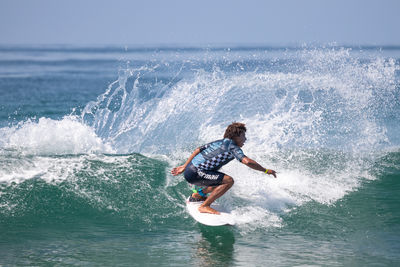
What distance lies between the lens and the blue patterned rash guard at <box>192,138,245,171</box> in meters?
7.71

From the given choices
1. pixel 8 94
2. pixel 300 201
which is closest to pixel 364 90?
pixel 300 201

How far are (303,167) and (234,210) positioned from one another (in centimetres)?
314

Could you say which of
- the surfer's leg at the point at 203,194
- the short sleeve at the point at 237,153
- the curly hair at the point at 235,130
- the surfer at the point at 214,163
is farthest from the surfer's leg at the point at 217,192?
the curly hair at the point at 235,130

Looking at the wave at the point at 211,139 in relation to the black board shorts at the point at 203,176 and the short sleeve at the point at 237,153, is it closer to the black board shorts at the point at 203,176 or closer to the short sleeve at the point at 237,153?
the black board shorts at the point at 203,176

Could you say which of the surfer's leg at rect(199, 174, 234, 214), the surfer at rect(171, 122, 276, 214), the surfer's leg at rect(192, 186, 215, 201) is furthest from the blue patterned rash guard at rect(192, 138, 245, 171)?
the surfer's leg at rect(192, 186, 215, 201)

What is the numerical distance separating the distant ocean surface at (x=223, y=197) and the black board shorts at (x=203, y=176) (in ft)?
2.28

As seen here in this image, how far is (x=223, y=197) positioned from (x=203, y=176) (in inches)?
45.7

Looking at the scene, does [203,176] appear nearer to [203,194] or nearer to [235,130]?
[203,194]

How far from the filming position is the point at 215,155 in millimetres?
7820

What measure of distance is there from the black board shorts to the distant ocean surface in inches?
27.4

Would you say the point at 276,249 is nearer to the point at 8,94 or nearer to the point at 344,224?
the point at 344,224

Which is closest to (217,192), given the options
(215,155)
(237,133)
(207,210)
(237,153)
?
(207,210)

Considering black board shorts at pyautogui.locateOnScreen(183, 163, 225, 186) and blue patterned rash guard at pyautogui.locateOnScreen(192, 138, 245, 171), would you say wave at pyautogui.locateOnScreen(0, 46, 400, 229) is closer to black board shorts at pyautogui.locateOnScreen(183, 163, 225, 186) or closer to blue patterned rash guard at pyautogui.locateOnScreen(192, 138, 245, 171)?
black board shorts at pyautogui.locateOnScreen(183, 163, 225, 186)

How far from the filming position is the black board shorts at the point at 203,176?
7.91 meters
